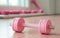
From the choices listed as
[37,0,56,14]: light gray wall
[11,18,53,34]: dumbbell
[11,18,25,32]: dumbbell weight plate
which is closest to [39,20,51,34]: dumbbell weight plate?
[11,18,53,34]: dumbbell

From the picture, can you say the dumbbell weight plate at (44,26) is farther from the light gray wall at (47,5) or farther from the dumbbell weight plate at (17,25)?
the light gray wall at (47,5)

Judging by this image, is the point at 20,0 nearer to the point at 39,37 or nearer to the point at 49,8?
the point at 49,8

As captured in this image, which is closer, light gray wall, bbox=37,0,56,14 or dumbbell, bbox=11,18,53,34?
dumbbell, bbox=11,18,53,34

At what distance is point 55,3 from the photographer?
4105mm

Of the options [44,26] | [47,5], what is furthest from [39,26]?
[47,5]

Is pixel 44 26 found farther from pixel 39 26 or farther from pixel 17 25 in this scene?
pixel 17 25

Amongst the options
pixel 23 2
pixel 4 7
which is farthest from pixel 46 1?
pixel 4 7

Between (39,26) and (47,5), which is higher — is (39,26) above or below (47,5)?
below

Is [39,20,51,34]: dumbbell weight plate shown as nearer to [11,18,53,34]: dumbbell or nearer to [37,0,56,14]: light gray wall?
[11,18,53,34]: dumbbell

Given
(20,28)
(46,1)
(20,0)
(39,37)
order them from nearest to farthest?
(39,37) < (20,28) < (20,0) < (46,1)

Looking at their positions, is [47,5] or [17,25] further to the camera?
[47,5]

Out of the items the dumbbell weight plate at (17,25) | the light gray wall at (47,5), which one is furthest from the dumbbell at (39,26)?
the light gray wall at (47,5)

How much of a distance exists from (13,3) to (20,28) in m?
2.52

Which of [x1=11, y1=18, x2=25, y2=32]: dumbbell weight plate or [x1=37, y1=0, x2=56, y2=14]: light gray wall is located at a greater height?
[x1=37, y1=0, x2=56, y2=14]: light gray wall
